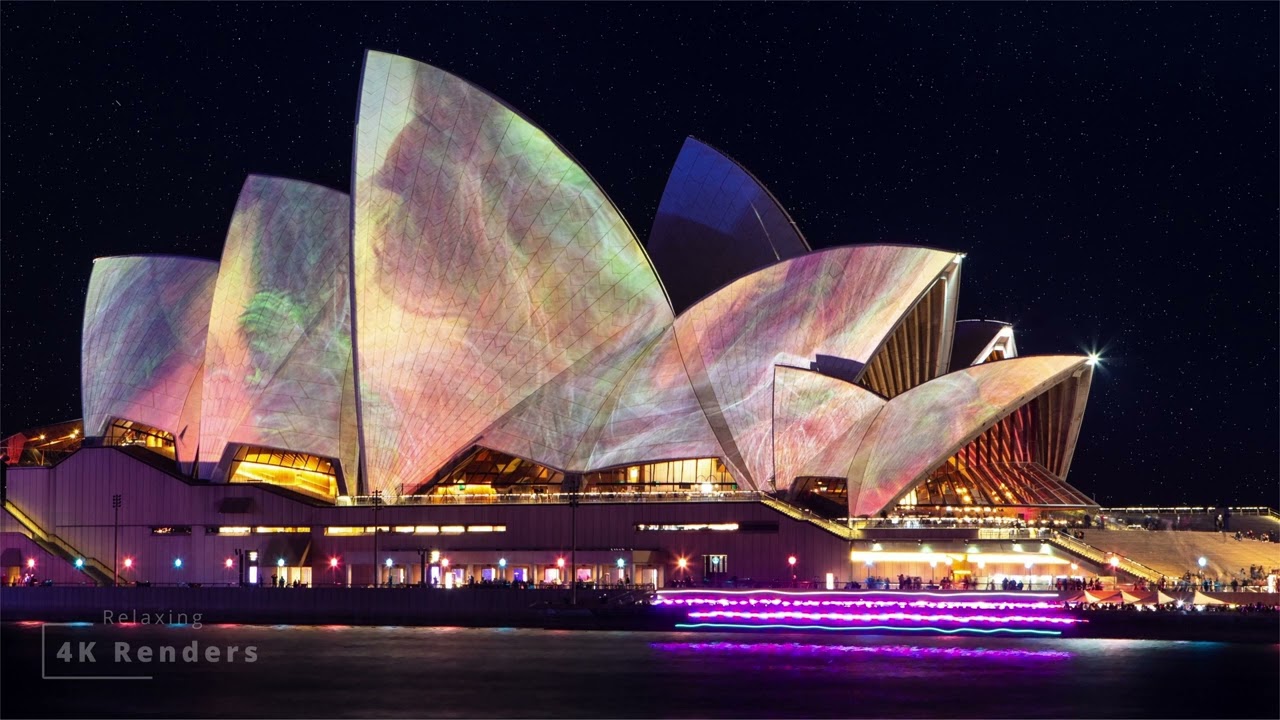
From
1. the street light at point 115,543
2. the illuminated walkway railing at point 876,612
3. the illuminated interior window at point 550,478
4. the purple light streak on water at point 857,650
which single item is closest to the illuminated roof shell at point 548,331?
the illuminated interior window at point 550,478

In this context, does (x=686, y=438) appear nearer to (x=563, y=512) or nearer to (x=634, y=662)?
(x=563, y=512)

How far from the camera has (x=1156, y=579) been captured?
58250mm

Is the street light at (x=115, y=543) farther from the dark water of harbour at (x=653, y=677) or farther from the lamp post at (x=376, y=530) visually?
the dark water of harbour at (x=653, y=677)

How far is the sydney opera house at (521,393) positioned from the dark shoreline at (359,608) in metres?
4.13

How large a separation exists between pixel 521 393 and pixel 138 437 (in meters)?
18.9

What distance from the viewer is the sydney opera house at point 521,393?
62.9 metres

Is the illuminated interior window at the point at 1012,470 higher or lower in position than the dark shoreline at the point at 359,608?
higher

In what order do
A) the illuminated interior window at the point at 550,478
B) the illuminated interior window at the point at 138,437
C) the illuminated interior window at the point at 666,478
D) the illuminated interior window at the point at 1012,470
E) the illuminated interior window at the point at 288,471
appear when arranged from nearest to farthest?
the illuminated interior window at the point at 1012,470 < the illuminated interior window at the point at 666,478 < the illuminated interior window at the point at 550,478 < the illuminated interior window at the point at 288,471 < the illuminated interior window at the point at 138,437

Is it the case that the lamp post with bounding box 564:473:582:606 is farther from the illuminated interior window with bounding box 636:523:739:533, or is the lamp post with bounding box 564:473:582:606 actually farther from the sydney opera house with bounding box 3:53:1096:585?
the illuminated interior window with bounding box 636:523:739:533

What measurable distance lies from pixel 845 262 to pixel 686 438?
9.08 meters

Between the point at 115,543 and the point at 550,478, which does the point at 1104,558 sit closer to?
the point at 550,478

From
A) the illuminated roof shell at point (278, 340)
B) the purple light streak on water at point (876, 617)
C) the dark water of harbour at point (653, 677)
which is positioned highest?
the illuminated roof shell at point (278, 340)

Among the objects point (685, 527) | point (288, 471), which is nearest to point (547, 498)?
point (685, 527)

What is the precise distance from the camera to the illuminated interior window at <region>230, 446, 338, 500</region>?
72062 millimetres
